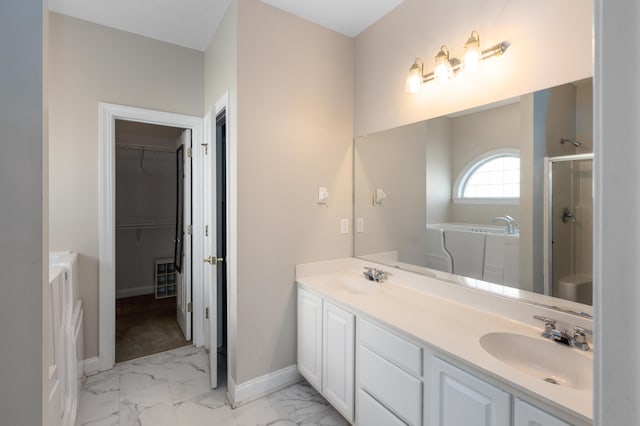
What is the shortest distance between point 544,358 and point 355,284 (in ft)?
3.82

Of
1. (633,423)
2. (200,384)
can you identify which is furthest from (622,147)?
(200,384)

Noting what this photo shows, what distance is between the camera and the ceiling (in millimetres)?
2068

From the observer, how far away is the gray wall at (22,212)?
658mm

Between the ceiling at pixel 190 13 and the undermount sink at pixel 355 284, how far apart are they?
1.91 m

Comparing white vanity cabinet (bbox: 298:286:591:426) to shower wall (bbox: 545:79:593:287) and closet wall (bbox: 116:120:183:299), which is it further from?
closet wall (bbox: 116:120:183:299)

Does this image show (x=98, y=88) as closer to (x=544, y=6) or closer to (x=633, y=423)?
(x=544, y=6)

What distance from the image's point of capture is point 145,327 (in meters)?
3.21

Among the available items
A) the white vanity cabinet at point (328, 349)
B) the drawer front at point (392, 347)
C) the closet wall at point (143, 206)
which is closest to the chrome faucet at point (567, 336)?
the drawer front at point (392, 347)

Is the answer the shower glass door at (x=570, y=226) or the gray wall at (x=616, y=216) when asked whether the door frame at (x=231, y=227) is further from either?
the gray wall at (x=616, y=216)

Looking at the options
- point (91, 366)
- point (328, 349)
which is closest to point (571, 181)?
point (328, 349)

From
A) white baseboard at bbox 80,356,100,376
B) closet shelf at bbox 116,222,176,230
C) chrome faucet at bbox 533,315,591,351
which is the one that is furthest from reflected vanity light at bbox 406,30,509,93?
closet shelf at bbox 116,222,176,230

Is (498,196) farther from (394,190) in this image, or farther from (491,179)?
A: (394,190)

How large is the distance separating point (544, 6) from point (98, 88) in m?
2.91

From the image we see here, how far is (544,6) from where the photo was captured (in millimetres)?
1378
